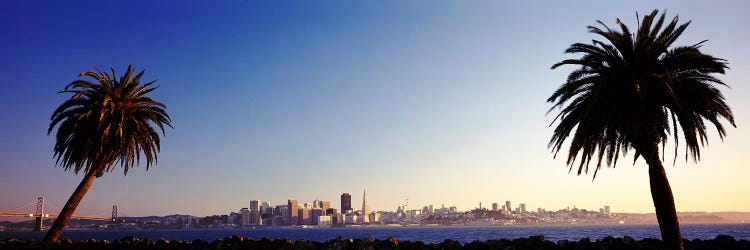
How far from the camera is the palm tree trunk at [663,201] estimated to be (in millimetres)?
→ 22312

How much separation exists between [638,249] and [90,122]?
118ft

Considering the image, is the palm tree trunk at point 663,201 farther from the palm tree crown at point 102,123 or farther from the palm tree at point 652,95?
the palm tree crown at point 102,123

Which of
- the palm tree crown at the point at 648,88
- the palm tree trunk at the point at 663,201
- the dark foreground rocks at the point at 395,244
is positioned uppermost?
the palm tree crown at the point at 648,88

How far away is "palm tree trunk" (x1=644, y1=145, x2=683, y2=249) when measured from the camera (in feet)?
73.2

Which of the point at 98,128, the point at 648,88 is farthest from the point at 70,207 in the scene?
the point at 648,88

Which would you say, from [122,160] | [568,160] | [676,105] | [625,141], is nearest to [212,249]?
[122,160]

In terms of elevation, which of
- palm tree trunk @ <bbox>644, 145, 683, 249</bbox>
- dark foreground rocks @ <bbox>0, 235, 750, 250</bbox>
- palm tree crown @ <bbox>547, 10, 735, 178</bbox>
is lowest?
dark foreground rocks @ <bbox>0, 235, 750, 250</bbox>

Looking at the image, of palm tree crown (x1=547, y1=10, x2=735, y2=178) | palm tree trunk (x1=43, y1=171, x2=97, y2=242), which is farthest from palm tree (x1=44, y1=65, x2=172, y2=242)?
palm tree crown (x1=547, y1=10, x2=735, y2=178)

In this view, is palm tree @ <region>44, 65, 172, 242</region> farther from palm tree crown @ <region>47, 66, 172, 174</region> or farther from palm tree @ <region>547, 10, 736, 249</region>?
palm tree @ <region>547, 10, 736, 249</region>

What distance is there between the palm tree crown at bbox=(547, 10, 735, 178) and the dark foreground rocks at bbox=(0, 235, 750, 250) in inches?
234

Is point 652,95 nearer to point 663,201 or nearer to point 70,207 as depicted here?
point 663,201

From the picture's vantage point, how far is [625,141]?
79.6 feet

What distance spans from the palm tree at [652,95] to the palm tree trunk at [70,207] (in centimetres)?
3363

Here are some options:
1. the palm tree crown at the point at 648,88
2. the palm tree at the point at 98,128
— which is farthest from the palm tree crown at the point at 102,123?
the palm tree crown at the point at 648,88
